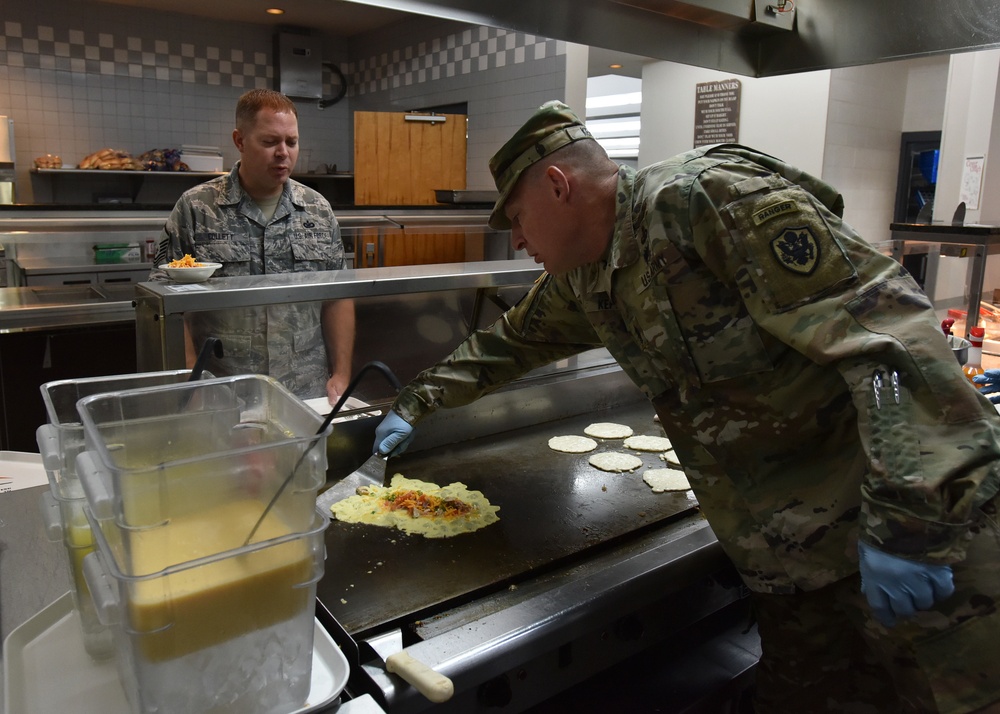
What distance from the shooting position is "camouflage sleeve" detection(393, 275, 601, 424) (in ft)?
5.60

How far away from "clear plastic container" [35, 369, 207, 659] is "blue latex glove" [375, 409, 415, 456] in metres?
0.63

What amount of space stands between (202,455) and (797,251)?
0.92 metres

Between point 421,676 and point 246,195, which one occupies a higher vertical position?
point 246,195

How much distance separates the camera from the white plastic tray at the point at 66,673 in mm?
889

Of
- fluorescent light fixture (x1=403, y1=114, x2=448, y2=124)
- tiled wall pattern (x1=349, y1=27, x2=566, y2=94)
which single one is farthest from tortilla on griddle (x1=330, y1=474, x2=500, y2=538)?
fluorescent light fixture (x1=403, y1=114, x2=448, y2=124)

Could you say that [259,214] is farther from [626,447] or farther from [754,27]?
[754,27]

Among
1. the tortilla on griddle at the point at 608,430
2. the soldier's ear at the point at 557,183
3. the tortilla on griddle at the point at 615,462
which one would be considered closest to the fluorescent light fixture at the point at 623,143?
the tortilla on griddle at the point at 608,430

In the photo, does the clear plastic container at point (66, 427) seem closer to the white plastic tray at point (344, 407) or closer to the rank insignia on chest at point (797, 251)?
the white plastic tray at point (344, 407)

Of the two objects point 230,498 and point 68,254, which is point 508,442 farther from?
point 68,254

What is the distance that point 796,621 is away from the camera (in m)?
1.42

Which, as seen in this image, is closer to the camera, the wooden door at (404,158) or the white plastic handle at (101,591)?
the white plastic handle at (101,591)

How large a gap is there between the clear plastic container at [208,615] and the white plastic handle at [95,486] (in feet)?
0.06

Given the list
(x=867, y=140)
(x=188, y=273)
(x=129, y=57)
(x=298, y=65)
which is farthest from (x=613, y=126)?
(x=188, y=273)

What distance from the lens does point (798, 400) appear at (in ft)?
4.23
